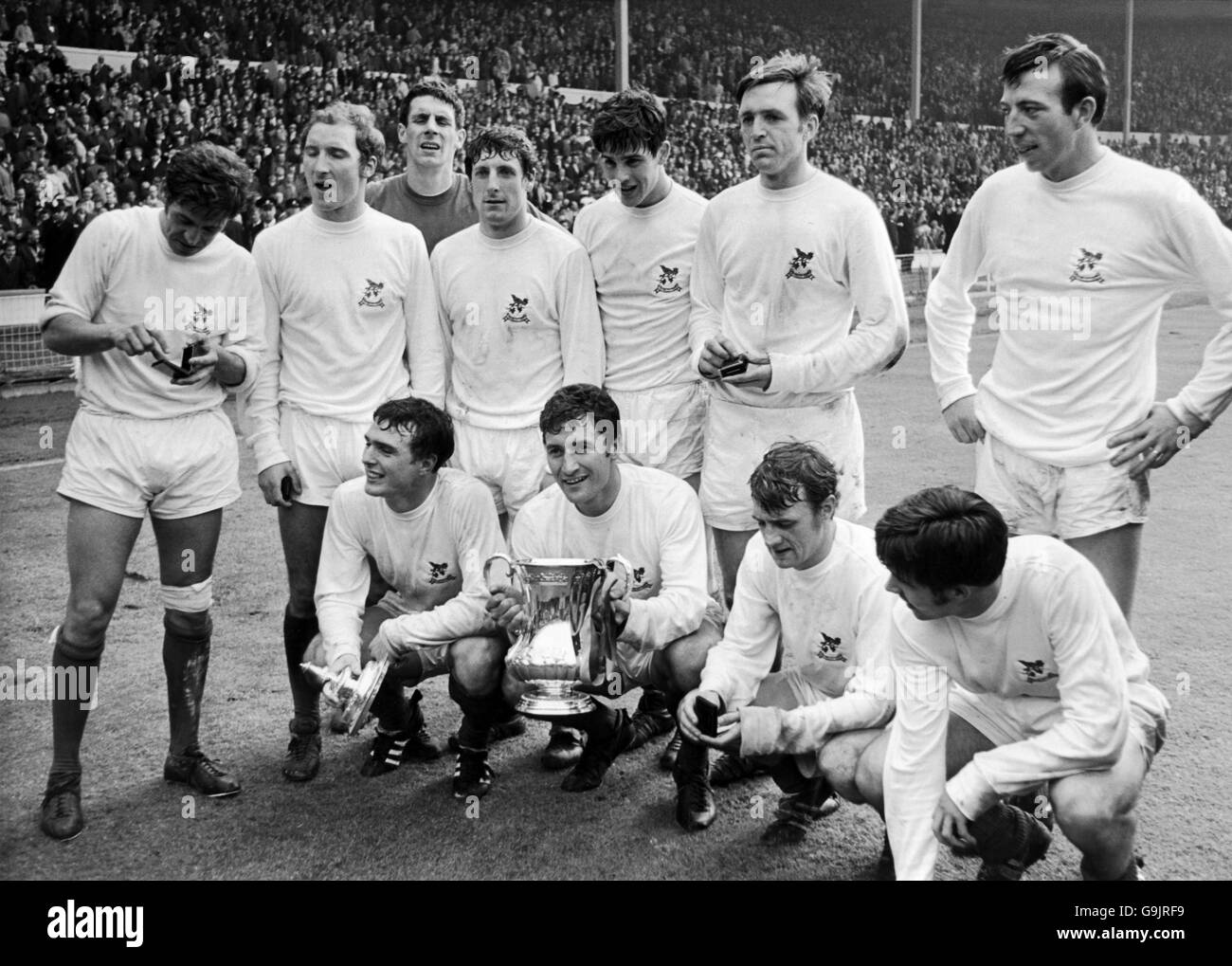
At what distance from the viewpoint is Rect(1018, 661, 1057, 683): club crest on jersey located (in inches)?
124

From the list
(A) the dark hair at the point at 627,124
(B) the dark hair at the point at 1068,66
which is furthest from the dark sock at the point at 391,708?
(B) the dark hair at the point at 1068,66

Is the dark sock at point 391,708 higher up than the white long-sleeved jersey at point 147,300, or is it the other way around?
the white long-sleeved jersey at point 147,300

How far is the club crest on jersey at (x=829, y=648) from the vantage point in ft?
12.1

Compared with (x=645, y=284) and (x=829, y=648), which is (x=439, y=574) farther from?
(x=829, y=648)

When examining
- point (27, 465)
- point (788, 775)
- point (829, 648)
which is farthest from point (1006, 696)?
point (27, 465)

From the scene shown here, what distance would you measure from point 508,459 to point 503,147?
3.57 feet

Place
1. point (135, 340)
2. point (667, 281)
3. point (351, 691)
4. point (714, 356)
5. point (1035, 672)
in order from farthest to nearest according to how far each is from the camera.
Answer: point (667, 281) < point (714, 356) < point (351, 691) < point (135, 340) < point (1035, 672)

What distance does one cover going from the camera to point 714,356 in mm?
3949

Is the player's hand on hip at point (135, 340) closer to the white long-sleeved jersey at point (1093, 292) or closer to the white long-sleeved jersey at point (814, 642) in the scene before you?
the white long-sleeved jersey at point (814, 642)

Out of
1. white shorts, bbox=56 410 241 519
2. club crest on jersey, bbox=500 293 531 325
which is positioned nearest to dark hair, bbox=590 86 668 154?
club crest on jersey, bbox=500 293 531 325

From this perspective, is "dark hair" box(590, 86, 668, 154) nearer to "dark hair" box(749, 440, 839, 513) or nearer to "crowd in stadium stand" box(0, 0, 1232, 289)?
"dark hair" box(749, 440, 839, 513)

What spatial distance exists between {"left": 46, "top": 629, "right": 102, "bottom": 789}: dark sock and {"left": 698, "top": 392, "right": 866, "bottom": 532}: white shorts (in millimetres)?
2074

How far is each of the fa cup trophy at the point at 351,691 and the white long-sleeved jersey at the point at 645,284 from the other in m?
1.45

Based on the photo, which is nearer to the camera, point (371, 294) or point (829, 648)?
point (829, 648)
